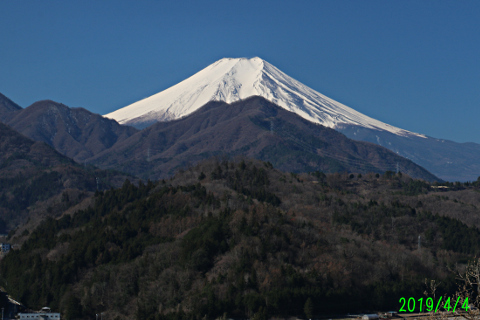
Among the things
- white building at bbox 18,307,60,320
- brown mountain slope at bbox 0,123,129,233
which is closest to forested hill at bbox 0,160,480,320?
white building at bbox 18,307,60,320

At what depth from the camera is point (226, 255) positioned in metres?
64.4

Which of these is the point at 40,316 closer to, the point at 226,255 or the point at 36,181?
the point at 226,255

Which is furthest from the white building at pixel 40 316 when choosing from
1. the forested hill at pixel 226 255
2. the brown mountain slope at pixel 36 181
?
the brown mountain slope at pixel 36 181

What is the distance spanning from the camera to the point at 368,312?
60219mm

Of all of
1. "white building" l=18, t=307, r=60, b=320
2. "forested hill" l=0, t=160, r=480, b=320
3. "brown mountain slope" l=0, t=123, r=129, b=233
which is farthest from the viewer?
"brown mountain slope" l=0, t=123, r=129, b=233

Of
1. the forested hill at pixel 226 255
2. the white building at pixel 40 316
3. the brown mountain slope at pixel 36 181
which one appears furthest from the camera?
the brown mountain slope at pixel 36 181

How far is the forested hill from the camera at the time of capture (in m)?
58.7

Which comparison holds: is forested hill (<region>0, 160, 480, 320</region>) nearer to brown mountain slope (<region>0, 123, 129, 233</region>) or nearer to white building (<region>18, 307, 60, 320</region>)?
white building (<region>18, 307, 60, 320</region>)

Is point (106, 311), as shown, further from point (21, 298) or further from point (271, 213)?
point (271, 213)

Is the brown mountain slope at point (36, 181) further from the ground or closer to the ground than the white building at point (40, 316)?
further from the ground

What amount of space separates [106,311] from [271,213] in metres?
21.4

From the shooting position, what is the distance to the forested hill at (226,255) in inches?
2311

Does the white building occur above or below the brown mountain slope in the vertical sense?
below

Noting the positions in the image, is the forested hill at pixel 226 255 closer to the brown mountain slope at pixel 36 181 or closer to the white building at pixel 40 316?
the white building at pixel 40 316
